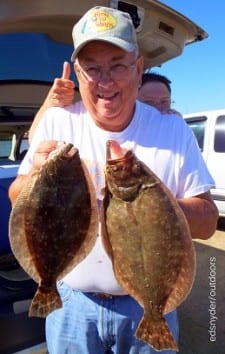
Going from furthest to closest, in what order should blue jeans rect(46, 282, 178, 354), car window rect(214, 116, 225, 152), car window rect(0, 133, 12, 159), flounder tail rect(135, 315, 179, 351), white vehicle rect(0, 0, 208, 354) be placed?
1. car window rect(214, 116, 225, 152)
2. car window rect(0, 133, 12, 159)
3. white vehicle rect(0, 0, 208, 354)
4. blue jeans rect(46, 282, 178, 354)
5. flounder tail rect(135, 315, 179, 351)

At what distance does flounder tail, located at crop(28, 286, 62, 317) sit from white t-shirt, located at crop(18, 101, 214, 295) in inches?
12.7

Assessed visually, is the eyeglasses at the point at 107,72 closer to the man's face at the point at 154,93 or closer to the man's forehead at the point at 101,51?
the man's forehead at the point at 101,51

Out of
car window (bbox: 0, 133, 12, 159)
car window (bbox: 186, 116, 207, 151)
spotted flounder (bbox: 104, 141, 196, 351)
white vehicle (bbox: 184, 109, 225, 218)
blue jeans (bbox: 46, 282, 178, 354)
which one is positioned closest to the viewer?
spotted flounder (bbox: 104, 141, 196, 351)

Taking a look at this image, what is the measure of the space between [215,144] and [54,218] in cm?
736

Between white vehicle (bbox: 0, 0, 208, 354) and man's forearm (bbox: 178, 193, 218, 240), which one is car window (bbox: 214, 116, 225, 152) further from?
man's forearm (bbox: 178, 193, 218, 240)

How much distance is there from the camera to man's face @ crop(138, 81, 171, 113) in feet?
11.0

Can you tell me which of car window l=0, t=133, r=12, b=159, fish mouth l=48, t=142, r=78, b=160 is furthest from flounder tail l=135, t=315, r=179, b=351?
car window l=0, t=133, r=12, b=159

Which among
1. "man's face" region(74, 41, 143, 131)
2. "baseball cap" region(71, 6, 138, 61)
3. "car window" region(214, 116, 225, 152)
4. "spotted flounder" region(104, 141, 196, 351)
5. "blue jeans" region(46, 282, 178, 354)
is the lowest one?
"blue jeans" region(46, 282, 178, 354)

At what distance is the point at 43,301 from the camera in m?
1.58

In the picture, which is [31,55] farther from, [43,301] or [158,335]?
[158,335]

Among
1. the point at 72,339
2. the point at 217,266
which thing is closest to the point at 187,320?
the point at 217,266

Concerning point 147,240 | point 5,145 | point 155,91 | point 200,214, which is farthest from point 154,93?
point 5,145

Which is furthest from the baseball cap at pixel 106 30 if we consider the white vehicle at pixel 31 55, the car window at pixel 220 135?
the car window at pixel 220 135

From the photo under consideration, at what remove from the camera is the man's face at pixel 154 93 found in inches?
132
